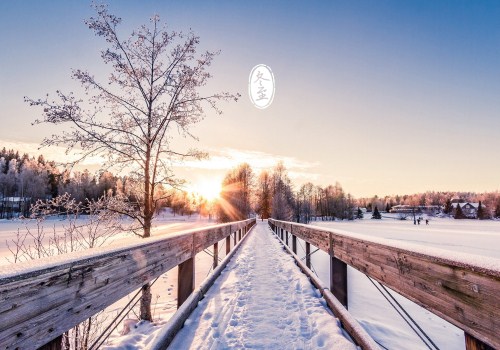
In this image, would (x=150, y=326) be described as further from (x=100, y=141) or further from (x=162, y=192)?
(x=100, y=141)

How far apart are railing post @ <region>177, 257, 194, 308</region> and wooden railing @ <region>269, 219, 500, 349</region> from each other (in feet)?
7.23

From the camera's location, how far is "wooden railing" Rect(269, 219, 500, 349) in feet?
4.12

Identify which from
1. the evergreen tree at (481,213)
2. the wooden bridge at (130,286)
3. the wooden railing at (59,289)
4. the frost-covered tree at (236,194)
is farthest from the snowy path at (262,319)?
the evergreen tree at (481,213)

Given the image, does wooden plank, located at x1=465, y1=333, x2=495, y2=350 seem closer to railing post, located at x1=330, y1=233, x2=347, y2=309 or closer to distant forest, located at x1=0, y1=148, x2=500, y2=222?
railing post, located at x1=330, y1=233, x2=347, y2=309

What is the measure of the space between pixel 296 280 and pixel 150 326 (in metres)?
3.12

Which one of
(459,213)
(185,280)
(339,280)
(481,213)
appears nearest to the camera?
(185,280)

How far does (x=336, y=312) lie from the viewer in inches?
130

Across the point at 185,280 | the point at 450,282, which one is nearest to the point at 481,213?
the point at 185,280

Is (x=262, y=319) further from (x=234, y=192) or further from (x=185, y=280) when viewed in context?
(x=234, y=192)

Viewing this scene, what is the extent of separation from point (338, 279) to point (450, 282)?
2337 millimetres

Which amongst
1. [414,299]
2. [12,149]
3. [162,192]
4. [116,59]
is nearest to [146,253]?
[414,299]

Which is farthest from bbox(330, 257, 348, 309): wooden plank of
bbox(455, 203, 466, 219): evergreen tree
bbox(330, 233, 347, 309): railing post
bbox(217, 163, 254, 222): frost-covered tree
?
bbox(455, 203, 466, 219): evergreen tree

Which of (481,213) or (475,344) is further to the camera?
(481,213)

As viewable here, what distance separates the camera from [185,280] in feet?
11.8
